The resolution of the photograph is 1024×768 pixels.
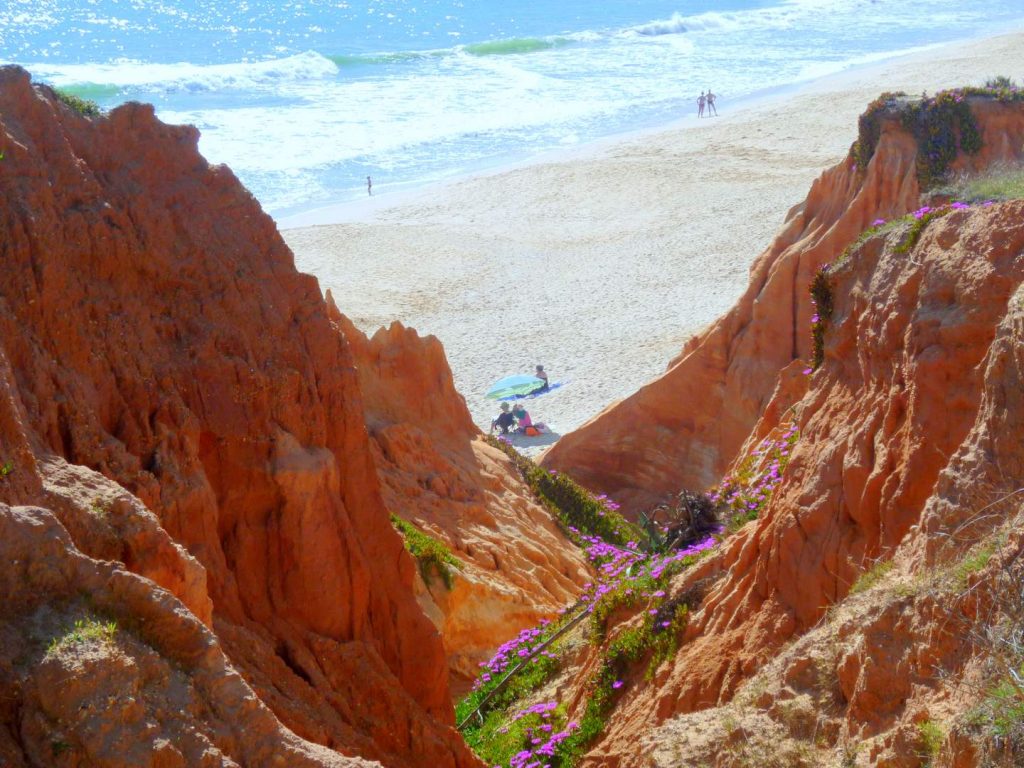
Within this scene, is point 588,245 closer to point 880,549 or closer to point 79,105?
point 79,105

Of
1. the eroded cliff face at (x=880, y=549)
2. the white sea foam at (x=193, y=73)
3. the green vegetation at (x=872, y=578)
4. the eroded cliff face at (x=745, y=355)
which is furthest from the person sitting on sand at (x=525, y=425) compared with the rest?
the white sea foam at (x=193, y=73)

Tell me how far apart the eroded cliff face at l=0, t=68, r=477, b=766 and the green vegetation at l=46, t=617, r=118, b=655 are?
103 centimetres

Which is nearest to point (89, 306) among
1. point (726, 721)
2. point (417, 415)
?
point (726, 721)

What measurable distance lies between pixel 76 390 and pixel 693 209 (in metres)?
35.3

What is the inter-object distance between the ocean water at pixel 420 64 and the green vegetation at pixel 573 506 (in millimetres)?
28128

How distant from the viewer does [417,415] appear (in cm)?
1828

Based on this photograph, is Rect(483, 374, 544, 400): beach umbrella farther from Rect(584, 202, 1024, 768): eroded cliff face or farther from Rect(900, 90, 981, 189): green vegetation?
Rect(584, 202, 1024, 768): eroded cliff face

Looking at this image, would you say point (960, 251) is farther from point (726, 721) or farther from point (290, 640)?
point (290, 640)

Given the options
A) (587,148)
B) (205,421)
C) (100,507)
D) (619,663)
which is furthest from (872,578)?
(587,148)

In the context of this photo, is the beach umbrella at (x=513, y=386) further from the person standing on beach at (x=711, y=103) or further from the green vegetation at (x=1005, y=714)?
the person standing on beach at (x=711, y=103)

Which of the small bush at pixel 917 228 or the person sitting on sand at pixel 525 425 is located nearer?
the small bush at pixel 917 228

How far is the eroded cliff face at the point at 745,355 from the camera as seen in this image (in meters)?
19.7

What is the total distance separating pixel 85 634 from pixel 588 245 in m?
35.6

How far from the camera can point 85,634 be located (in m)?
5.57
